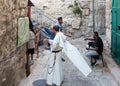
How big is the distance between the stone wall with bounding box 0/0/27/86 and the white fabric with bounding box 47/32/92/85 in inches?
29.8

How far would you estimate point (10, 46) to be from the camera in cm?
478

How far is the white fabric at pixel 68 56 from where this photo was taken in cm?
486

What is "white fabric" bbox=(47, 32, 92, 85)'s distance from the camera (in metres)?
4.86

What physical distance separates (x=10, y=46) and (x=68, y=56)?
1.17 meters

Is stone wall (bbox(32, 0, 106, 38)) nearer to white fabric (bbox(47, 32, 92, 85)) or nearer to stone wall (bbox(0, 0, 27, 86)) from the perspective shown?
stone wall (bbox(0, 0, 27, 86))

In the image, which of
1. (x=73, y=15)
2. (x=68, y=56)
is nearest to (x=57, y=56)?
(x=68, y=56)

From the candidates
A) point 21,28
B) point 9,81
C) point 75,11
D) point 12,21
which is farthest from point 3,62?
point 75,11

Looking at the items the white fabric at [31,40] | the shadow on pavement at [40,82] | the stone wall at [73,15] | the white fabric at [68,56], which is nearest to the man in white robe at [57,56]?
the white fabric at [68,56]

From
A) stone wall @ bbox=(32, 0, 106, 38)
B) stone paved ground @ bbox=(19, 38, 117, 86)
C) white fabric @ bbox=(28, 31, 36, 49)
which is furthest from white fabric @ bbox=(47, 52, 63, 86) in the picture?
stone wall @ bbox=(32, 0, 106, 38)

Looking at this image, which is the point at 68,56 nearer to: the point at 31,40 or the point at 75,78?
the point at 75,78

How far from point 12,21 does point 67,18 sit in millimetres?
8688

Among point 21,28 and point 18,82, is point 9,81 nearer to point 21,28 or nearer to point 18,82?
point 18,82

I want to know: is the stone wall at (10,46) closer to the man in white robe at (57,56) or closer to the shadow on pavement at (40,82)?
the shadow on pavement at (40,82)

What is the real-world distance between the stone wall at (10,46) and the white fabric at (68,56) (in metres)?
0.76
